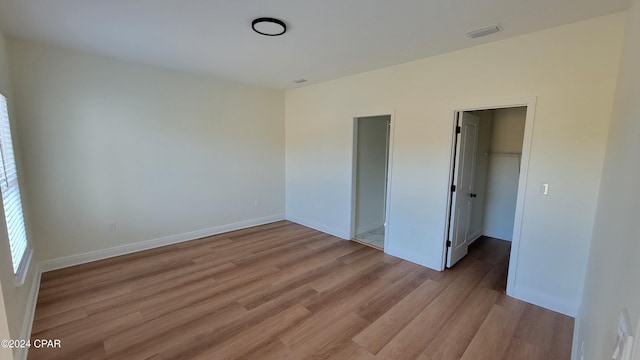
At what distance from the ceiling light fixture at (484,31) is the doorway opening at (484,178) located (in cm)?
85

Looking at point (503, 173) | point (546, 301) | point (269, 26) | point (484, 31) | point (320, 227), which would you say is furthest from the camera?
point (320, 227)

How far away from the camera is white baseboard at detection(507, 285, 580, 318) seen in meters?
2.51

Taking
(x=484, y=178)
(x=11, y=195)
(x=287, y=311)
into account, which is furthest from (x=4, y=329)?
(x=484, y=178)

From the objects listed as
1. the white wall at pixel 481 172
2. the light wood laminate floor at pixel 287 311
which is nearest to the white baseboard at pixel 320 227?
the light wood laminate floor at pixel 287 311

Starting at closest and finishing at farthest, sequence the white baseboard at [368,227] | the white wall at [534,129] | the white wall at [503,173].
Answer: the white wall at [534,129] → the white wall at [503,173] → the white baseboard at [368,227]

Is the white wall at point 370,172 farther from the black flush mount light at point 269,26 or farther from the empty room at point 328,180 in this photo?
the black flush mount light at point 269,26

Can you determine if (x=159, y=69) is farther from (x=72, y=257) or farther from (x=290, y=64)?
(x=72, y=257)

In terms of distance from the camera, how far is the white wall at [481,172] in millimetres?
4146

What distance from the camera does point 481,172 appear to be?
175 inches

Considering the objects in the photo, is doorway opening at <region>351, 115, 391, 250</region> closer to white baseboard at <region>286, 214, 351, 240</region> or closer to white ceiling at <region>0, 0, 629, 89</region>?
white baseboard at <region>286, 214, 351, 240</region>

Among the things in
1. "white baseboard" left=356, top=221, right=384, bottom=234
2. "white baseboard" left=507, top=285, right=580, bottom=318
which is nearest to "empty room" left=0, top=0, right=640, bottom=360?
"white baseboard" left=507, top=285, right=580, bottom=318

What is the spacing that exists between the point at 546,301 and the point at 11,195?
504 centimetres

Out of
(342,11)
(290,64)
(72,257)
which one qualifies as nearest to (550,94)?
(342,11)

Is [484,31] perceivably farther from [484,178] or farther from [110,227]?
[110,227]
